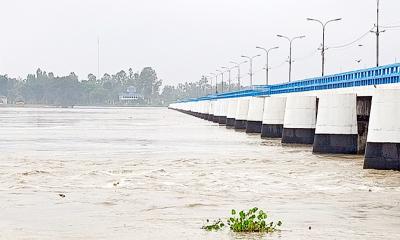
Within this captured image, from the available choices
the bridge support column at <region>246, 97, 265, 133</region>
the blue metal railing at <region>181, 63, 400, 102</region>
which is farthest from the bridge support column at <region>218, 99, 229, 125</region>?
the blue metal railing at <region>181, 63, 400, 102</region>

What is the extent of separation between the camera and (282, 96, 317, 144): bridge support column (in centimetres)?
5075

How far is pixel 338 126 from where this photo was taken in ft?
A: 138

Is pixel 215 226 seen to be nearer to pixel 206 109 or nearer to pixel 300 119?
pixel 300 119

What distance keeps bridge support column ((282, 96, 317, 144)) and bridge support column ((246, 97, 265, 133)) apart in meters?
19.4

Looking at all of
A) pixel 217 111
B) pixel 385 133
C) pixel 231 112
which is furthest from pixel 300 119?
pixel 217 111

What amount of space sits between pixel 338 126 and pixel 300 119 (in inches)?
348

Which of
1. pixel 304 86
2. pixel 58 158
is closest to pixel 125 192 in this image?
pixel 58 158

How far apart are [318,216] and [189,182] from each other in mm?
8817

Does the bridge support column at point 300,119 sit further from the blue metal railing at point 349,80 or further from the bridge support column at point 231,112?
the bridge support column at point 231,112

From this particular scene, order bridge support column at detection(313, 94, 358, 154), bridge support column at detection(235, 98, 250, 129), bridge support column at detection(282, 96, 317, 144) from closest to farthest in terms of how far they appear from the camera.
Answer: bridge support column at detection(313, 94, 358, 154)
bridge support column at detection(282, 96, 317, 144)
bridge support column at detection(235, 98, 250, 129)

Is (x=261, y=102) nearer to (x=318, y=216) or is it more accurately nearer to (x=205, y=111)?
(x=318, y=216)

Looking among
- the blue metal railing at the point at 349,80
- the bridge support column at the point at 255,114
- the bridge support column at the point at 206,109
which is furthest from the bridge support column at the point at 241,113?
the bridge support column at the point at 206,109

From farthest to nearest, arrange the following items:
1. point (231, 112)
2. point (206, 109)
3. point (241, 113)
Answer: point (206, 109)
point (231, 112)
point (241, 113)

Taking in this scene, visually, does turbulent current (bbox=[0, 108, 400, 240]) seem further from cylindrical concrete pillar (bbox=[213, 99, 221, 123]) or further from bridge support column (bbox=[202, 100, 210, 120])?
bridge support column (bbox=[202, 100, 210, 120])
